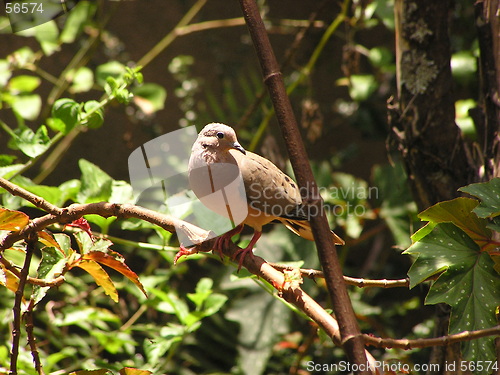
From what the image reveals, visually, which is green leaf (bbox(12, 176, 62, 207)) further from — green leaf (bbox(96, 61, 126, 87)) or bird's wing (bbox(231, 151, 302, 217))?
green leaf (bbox(96, 61, 126, 87))

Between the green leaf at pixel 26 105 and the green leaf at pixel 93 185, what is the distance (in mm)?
784

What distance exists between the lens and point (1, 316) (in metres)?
2.31

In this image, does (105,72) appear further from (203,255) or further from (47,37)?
(203,255)

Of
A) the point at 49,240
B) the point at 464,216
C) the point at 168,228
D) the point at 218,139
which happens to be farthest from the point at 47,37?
the point at 464,216

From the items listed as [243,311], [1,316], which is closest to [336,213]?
[243,311]

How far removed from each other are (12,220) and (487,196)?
1.11 metres

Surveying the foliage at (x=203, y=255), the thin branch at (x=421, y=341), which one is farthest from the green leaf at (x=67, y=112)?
the thin branch at (x=421, y=341)

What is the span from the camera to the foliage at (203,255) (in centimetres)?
123

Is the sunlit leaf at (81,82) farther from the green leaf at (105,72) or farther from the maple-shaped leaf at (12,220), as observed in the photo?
the maple-shaped leaf at (12,220)

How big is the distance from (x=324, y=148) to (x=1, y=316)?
A: 255 centimetres

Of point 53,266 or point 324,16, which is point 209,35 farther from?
point 53,266

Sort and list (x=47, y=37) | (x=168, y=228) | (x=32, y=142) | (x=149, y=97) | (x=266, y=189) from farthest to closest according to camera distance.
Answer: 1. (x=149, y=97)
2. (x=47, y=37)
3. (x=266, y=189)
4. (x=32, y=142)
5. (x=168, y=228)

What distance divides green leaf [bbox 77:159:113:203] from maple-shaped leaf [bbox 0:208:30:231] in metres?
0.44

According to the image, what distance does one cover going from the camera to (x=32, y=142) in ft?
5.25
